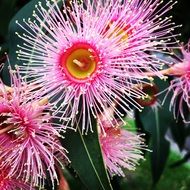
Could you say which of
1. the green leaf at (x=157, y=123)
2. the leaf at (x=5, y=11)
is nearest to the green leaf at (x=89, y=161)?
the green leaf at (x=157, y=123)

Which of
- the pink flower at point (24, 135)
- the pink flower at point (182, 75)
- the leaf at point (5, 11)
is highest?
the leaf at point (5, 11)

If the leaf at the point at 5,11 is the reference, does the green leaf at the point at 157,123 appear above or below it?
below

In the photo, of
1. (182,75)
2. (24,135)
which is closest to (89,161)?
(24,135)

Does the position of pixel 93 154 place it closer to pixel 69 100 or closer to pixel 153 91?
pixel 69 100

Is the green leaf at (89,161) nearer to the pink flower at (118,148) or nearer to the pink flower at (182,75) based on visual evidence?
the pink flower at (118,148)

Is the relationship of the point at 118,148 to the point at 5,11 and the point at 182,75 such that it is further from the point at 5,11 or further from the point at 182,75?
the point at 5,11

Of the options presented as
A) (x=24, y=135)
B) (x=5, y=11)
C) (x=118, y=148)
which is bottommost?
(x=118, y=148)
